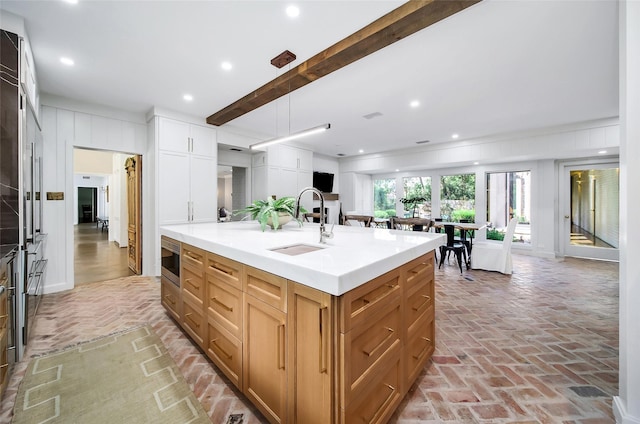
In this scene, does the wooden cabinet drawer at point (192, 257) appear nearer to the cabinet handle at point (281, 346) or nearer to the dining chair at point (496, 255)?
the cabinet handle at point (281, 346)

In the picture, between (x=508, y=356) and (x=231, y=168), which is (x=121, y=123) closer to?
(x=231, y=168)

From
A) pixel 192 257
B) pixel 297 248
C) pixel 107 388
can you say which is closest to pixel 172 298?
pixel 192 257

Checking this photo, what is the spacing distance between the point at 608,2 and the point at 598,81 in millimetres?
1764

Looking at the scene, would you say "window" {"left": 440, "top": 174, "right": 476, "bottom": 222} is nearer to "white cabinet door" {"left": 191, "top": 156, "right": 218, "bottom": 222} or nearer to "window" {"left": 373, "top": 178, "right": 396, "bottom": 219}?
"window" {"left": 373, "top": 178, "right": 396, "bottom": 219}

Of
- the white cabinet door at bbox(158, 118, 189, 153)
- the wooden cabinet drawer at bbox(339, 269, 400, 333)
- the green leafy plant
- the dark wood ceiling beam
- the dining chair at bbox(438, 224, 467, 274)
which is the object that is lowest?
the dining chair at bbox(438, 224, 467, 274)

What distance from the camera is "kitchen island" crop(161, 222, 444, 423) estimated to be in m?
1.08

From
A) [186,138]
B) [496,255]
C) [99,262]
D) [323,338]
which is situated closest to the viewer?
[323,338]

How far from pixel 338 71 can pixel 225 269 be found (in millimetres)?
2566

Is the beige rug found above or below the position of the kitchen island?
below

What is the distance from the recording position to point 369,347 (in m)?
1.24

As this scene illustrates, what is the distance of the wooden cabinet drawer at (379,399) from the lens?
115 cm

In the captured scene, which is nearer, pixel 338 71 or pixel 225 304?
pixel 225 304

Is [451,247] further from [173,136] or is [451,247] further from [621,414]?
[173,136]

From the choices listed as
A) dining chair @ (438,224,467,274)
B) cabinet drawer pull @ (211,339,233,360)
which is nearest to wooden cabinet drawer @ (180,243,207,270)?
cabinet drawer pull @ (211,339,233,360)
